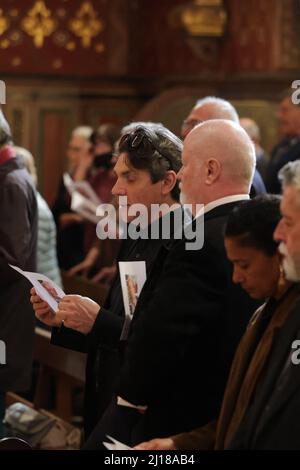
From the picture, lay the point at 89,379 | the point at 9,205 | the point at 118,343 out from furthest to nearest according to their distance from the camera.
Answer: the point at 9,205
the point at 89,379
the point at 118,343

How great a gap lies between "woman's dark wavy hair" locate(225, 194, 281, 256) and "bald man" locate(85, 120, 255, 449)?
0.25 metres

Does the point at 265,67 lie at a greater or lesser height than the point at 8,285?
greater

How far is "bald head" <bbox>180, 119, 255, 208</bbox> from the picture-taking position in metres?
3.99

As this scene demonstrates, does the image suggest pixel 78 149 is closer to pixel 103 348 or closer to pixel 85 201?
pixel 85 201

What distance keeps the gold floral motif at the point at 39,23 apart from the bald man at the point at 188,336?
33.1 ft

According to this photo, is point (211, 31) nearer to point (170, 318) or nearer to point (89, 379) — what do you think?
point (89, 379)

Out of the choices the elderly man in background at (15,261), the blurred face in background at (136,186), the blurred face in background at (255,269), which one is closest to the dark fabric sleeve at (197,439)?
the blurred face in background at (255,269)

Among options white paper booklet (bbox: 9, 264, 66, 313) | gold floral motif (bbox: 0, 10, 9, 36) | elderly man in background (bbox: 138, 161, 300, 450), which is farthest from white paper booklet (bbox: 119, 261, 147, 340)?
gold floral motif (bbox: 0, 10, 9, 36)

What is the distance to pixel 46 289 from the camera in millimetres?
4484

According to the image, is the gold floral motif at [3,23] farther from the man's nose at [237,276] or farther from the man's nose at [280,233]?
the man's nose at [280,233]

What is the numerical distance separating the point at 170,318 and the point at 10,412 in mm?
3298

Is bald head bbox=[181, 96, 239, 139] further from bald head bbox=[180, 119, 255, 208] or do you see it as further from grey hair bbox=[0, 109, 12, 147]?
bald head bbox=[180, 119, 255, 208]

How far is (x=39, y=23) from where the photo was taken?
13.8 metres

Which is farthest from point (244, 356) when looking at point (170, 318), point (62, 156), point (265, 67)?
point (62, 156)
